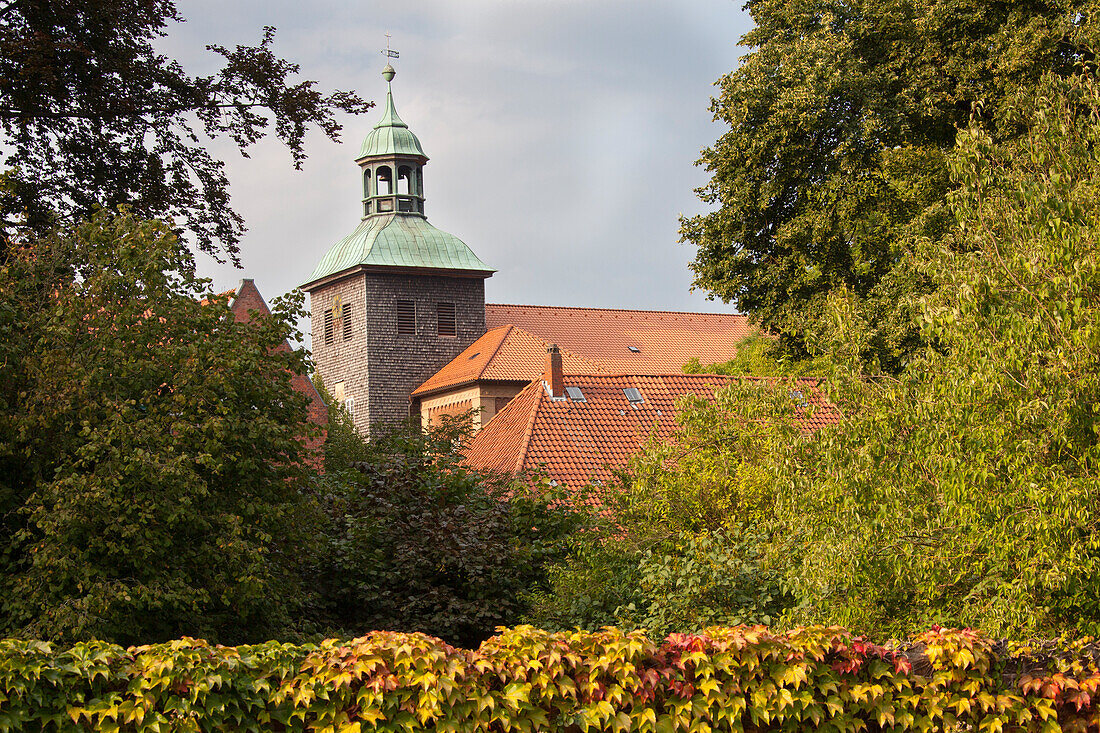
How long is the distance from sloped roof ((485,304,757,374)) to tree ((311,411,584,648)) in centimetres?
4236

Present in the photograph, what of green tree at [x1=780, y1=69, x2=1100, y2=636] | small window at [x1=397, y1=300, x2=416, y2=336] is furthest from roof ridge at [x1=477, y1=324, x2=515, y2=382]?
green tree at [x1=780, y1=69, x2=1100, y2=636]

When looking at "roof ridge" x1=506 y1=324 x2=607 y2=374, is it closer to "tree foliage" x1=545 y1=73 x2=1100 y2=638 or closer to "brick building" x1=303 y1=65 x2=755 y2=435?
"brick building" x1=303 y1=65 x2=755 y2=435

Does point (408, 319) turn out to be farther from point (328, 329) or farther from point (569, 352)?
point (569, 352)

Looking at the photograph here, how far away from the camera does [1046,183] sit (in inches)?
372

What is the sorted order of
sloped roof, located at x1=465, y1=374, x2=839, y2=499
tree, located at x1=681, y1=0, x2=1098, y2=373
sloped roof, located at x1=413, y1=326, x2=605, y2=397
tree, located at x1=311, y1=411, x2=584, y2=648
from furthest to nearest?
sloped roof, located at x1=413, y1=326, x2=605, y2=397 → sloped roof, located at x1=465, y1=374, x2=839, y2=499 → tree, located at x1=681, y1=0, x2=1098, y2=373 → tree, located at x1=311, y1=411, x2=584, y2=648

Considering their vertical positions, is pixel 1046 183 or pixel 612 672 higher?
pixel 1046 183

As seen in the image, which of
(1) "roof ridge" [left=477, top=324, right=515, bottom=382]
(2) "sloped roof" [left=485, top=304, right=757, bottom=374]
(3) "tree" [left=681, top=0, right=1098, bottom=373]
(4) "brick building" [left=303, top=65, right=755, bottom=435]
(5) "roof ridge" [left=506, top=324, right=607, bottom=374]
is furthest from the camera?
(2) "sloped roof" [left=485, top=304, right=757, bottom=374]

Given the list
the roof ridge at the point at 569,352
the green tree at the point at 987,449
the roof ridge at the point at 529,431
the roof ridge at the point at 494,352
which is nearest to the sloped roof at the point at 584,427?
the roof ridge at the point at 529,431

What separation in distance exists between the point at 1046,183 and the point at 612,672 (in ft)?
18.0

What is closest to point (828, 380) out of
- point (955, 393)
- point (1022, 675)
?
point (955, 393)

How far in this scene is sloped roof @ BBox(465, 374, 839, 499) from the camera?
24.1m

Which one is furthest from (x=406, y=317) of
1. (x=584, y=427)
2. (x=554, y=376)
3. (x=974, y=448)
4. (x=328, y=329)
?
(x=974, y=448)

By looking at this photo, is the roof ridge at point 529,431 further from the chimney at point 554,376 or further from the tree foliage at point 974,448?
the tree foliage at point 974,448

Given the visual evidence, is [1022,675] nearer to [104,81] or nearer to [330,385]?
[104,81]
